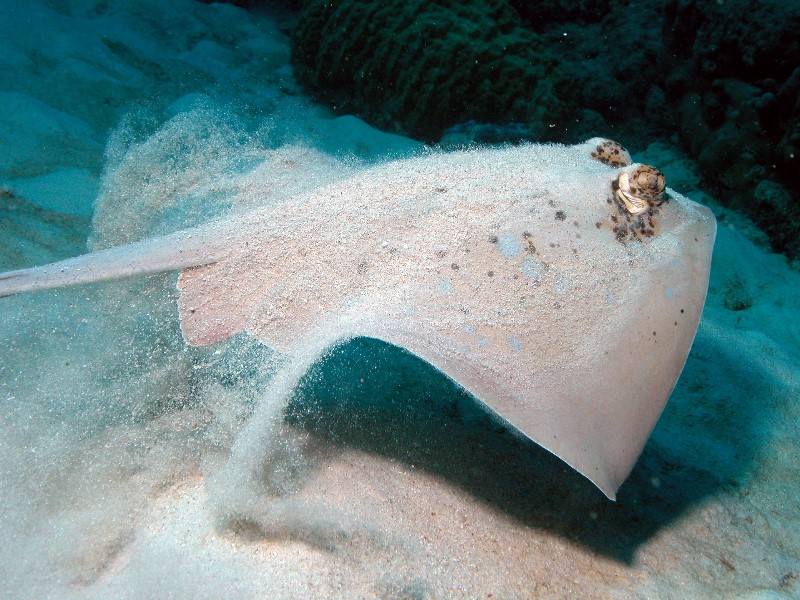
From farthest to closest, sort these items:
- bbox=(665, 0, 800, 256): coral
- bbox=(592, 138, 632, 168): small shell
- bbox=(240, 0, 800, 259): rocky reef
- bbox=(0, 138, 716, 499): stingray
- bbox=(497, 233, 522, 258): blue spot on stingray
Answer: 1. bbox=(240, 0, 800, 259): rocky reef
2. bbox=(665, 0, 800, 256): coral
3. bbox=(592, 138, 632, 168): small shell
4. bbox=(497, 233, 522, 258): blue spot on stingray
5. bbox=(0, 138, 716, 499): stingray

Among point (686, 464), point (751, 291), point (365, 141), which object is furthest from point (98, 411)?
point (751, 291)

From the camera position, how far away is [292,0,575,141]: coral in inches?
268

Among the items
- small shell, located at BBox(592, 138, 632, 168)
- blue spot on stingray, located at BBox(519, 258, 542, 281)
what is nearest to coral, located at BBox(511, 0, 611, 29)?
small shell, located at BBox(592, 138, 632, 168)

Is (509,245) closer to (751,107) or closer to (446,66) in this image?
(446,66)

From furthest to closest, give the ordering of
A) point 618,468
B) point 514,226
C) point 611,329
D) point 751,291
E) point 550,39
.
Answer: point 550,39
point 751,291
point 514,226
point 611,329
point 618,468

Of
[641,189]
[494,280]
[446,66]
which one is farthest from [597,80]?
[494,280]

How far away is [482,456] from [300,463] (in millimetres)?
1171

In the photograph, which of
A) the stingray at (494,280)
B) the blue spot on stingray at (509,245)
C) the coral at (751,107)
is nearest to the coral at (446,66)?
the coral at (751,107)

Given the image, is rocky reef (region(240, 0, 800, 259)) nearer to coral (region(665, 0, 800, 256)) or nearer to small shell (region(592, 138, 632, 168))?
coral (region(665, 0, 800, 256))

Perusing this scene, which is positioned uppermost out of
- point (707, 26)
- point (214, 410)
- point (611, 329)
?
point (707, 26)

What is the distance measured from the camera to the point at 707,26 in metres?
6.34

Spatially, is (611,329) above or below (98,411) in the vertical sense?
above

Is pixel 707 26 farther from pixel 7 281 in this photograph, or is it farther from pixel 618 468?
pixel 7 281

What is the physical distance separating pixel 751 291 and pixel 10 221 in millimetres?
7474
